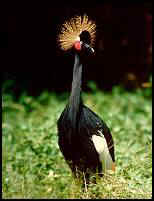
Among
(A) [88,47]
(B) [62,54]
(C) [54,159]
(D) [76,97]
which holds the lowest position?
(C) [54,159]

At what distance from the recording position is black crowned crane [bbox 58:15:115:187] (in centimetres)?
328

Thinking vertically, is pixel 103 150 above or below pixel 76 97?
below

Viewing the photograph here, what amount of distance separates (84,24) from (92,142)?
0.78m

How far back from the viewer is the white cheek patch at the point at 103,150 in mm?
3338

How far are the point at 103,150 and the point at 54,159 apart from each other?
30.8 inches

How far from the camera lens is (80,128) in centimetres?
329

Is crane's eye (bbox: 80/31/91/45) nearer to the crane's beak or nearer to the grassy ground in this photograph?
the crane's beak

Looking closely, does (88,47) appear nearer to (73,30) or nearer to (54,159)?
(73,30)

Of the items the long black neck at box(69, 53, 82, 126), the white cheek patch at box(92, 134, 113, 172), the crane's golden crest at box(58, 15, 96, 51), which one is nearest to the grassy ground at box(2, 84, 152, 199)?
the white cheek patch at box(92, 134, 113, 172)

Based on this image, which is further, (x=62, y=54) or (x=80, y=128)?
(x=62, y=54)

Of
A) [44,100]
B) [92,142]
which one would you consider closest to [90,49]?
[92,142]


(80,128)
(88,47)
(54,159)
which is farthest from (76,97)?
(54,159)

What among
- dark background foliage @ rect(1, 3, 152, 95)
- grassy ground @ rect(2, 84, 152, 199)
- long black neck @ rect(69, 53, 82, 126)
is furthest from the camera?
dark background foliage @ rect(1, 3, 152, 95)

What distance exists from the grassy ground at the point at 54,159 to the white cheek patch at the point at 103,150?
79 millimetres
